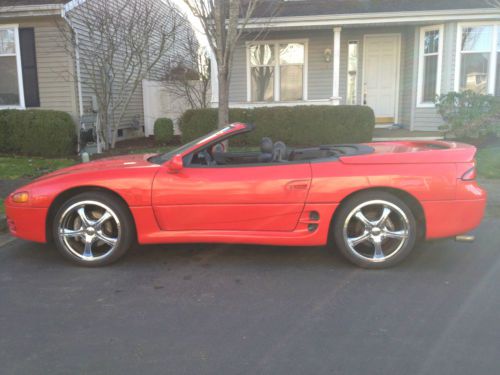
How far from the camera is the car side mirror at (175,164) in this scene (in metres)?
4.14

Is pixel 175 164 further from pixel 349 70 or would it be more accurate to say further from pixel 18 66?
pixel 349 70

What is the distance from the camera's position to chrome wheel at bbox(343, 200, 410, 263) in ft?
13.4

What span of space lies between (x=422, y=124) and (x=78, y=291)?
1115cm

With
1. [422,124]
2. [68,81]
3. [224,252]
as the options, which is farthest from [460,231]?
[68,81]

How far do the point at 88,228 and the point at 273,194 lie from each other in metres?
1.70

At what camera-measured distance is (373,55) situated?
44.1 ft

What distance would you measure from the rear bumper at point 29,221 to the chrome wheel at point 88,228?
0.19 m

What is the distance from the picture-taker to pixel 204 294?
3.69 metres

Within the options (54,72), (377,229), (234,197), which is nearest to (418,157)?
(377,229)

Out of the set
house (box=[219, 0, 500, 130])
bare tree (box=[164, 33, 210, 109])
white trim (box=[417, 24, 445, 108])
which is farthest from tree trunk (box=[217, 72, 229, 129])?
white trim (box=[417, 24, 445, 108])

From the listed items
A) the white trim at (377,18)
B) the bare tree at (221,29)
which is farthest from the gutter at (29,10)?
the white trim at (377,18)

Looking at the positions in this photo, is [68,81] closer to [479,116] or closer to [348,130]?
[348,130]

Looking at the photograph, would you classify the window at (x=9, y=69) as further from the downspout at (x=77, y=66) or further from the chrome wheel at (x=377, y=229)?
the chrome wheel at (x=377, y=229)

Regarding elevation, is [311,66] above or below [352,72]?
above
